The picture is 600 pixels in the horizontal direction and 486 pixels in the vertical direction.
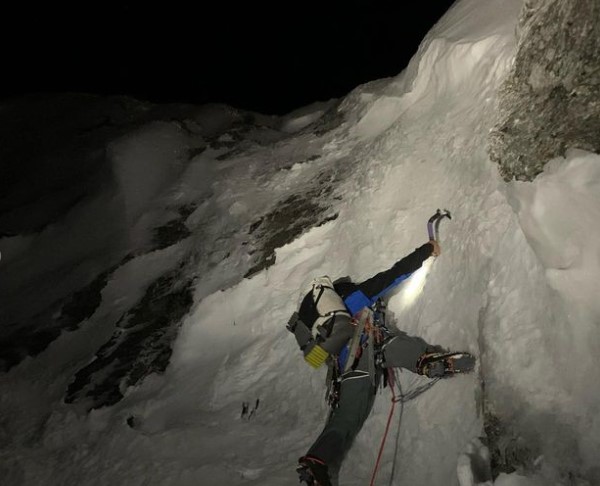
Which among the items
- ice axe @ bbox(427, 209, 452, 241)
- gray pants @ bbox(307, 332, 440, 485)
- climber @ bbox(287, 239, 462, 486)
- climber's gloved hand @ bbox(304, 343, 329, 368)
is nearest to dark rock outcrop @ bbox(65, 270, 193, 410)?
climber @ bbox(287, 239, 462, 486)

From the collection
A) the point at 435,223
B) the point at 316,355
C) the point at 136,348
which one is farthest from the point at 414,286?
the point at 136,348

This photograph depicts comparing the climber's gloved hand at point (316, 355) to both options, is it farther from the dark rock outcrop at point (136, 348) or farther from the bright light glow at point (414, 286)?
the dark rock outcrop at point (136, 348)

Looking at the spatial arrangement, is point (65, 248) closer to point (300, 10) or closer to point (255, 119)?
point (255, 119)

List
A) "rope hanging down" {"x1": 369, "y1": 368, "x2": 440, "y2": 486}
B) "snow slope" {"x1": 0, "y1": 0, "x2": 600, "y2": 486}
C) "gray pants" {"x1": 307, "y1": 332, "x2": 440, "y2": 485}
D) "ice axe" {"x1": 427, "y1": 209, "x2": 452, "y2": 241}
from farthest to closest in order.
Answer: "ice axe" {"x1": 427, "y1": 209, "x2": 452, "y2": 241} < "rope hanging down" {"x1": 369, "y1": 368, "x2": 440, "y2": 486} < "gray pants" {"x1": 307, "y1": 332, "x2": 440, "y2": 485} < "snow slope" {"x1": 0, "y1": 0, "x2": 600, "y2": 486}

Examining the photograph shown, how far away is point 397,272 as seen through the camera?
5.56 m

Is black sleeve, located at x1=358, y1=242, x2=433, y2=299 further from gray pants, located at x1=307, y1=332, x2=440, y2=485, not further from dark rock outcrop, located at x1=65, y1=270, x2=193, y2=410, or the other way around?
dark rock outcrop, located at x1=65, y1=270, x2=193, y2=410

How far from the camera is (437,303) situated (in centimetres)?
550

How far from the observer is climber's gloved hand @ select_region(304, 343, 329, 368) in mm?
5125

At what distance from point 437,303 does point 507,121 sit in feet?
7.31

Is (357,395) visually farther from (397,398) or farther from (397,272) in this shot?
Result: (397,272)

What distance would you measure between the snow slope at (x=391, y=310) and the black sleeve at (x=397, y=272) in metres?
0.30

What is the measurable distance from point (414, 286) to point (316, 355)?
5.64 feet

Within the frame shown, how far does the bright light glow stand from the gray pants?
0.80 meters

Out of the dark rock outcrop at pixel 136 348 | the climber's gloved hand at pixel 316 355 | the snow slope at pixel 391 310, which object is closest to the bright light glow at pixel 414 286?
the snow slope at pixel 391 310
